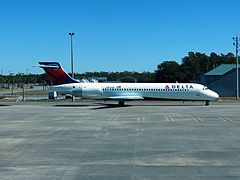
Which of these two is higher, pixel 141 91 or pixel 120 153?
pixel 141 91

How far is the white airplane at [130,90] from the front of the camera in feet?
169

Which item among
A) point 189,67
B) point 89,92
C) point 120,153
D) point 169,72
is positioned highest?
point 189,67

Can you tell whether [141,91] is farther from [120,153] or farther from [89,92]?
[120,153]

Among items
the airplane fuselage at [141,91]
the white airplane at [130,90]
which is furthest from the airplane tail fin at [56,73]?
the airplane fuselage at [141,91]

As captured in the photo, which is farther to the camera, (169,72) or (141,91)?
(169,72)

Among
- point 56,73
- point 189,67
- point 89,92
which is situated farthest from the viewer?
point 189,67

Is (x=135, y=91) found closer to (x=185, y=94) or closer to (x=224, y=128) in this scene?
(x=185, y=94)

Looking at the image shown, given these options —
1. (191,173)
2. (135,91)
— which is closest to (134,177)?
(191,173)

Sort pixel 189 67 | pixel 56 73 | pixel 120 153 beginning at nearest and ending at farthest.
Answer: pixel 120 153, pixel 56 73, pixel 189 67

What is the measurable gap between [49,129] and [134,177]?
13.8 meters

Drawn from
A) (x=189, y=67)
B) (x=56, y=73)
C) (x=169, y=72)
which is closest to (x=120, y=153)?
(x=56, y=73)

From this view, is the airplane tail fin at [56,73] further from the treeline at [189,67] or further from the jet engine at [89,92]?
the treeline at [189,67]

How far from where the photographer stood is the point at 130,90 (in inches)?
2063

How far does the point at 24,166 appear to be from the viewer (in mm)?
13148
